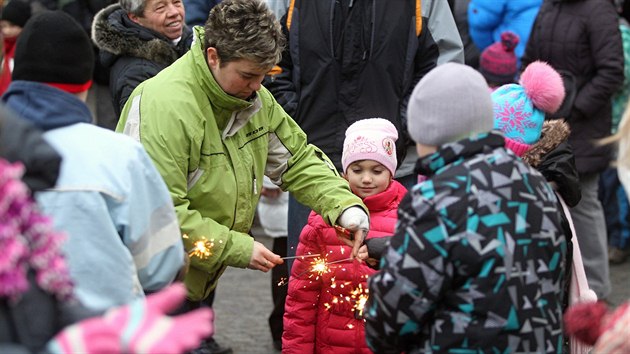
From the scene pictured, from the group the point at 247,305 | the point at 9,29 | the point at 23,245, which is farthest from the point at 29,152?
the point at 9,29

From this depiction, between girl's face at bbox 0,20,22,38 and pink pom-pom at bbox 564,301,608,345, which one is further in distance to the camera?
girl's face at bbox 0,20,22,38

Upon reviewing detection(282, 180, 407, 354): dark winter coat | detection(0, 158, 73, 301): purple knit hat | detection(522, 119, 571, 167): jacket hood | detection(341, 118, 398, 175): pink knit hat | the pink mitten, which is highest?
detection(0, 158, 73, 301): purple knit hat

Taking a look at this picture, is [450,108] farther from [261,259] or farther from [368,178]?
[368,178]

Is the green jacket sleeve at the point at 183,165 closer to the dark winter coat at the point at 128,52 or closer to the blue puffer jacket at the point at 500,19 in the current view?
the dark winter coat at the point at 128,52

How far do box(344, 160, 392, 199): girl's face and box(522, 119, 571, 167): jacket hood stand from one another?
704 millimetres

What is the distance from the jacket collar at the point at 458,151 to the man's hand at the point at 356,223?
4.10 ft

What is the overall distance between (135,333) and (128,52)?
11.9ft

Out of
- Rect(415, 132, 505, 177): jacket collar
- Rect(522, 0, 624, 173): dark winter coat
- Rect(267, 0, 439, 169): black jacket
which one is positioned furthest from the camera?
Rect(522, 0, 624, 173): dark winter coat

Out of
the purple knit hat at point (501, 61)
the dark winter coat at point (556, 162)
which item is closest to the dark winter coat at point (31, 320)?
the dark winter coat at point (556, 162)

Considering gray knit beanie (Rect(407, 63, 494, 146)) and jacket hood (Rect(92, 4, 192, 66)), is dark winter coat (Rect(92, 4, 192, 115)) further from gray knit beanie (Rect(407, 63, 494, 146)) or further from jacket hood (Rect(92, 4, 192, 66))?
gray knit beanie (Rect(407, 63, 494, 146))

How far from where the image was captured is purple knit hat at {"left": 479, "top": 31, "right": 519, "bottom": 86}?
28.5 feet

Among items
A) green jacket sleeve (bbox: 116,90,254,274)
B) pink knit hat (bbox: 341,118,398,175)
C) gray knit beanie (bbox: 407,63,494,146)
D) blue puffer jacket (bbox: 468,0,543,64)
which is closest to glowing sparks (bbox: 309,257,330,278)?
green jacket sleeve (bbox: 116,90,254,274)

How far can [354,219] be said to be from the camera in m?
5.09

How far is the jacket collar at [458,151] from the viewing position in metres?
3.82
